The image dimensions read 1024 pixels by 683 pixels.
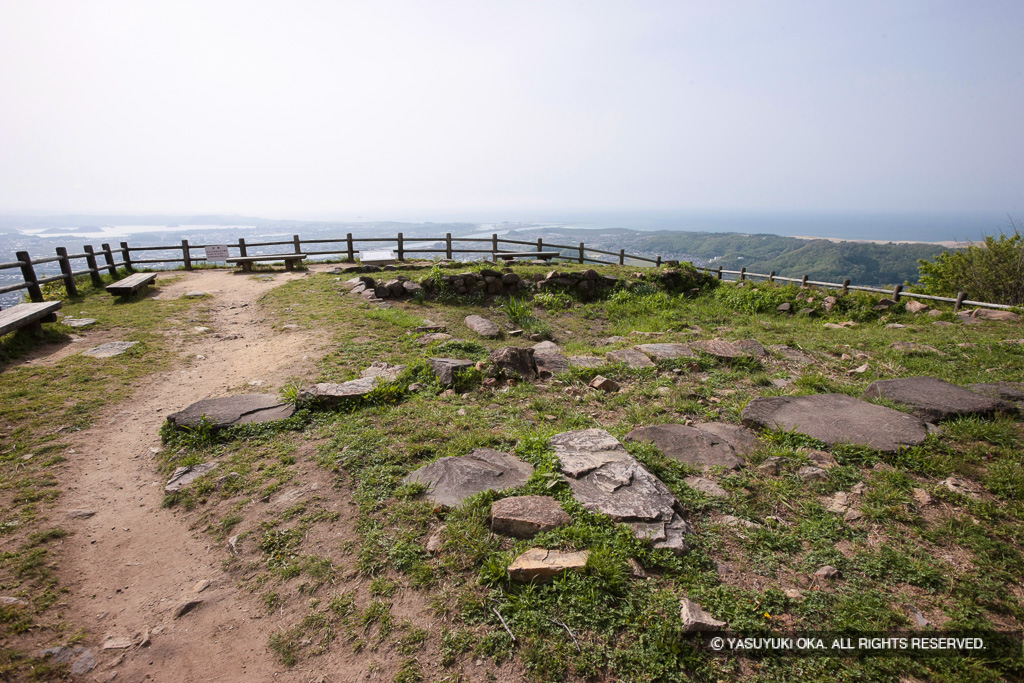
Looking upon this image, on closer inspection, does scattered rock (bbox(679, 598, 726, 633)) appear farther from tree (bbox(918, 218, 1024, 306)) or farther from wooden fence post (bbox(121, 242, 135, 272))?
tree (bbox(918, 218, 1024, 306))

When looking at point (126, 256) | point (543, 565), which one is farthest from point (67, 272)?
point (543, 565)

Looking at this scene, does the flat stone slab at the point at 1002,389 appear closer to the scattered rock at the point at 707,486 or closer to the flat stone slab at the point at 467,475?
the scattered rock at the point at 707,486

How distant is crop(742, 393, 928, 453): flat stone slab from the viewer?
4.05 m

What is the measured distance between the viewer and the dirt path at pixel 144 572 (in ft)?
7.89

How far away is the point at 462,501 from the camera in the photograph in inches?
133

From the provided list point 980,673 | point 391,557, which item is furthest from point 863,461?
point 391,557

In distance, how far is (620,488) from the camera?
3.43 meters

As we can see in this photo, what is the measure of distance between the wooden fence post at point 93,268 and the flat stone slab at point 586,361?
14.0m

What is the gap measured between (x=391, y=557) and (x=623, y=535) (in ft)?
5.38

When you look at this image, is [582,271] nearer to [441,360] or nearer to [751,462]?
[441,360]

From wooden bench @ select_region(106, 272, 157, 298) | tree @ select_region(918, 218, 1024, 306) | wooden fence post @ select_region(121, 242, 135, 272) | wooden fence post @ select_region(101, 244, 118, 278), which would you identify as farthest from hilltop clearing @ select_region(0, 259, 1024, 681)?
tree @ select_region(918, 218, 1024, 306)

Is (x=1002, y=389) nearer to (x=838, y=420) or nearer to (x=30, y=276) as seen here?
(x=838, y=420)

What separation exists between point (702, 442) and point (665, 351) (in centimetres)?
291

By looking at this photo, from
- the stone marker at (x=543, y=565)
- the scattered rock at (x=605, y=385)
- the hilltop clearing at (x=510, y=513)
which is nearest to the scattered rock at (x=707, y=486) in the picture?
the hilltop clearing at (x=510, y=513)
